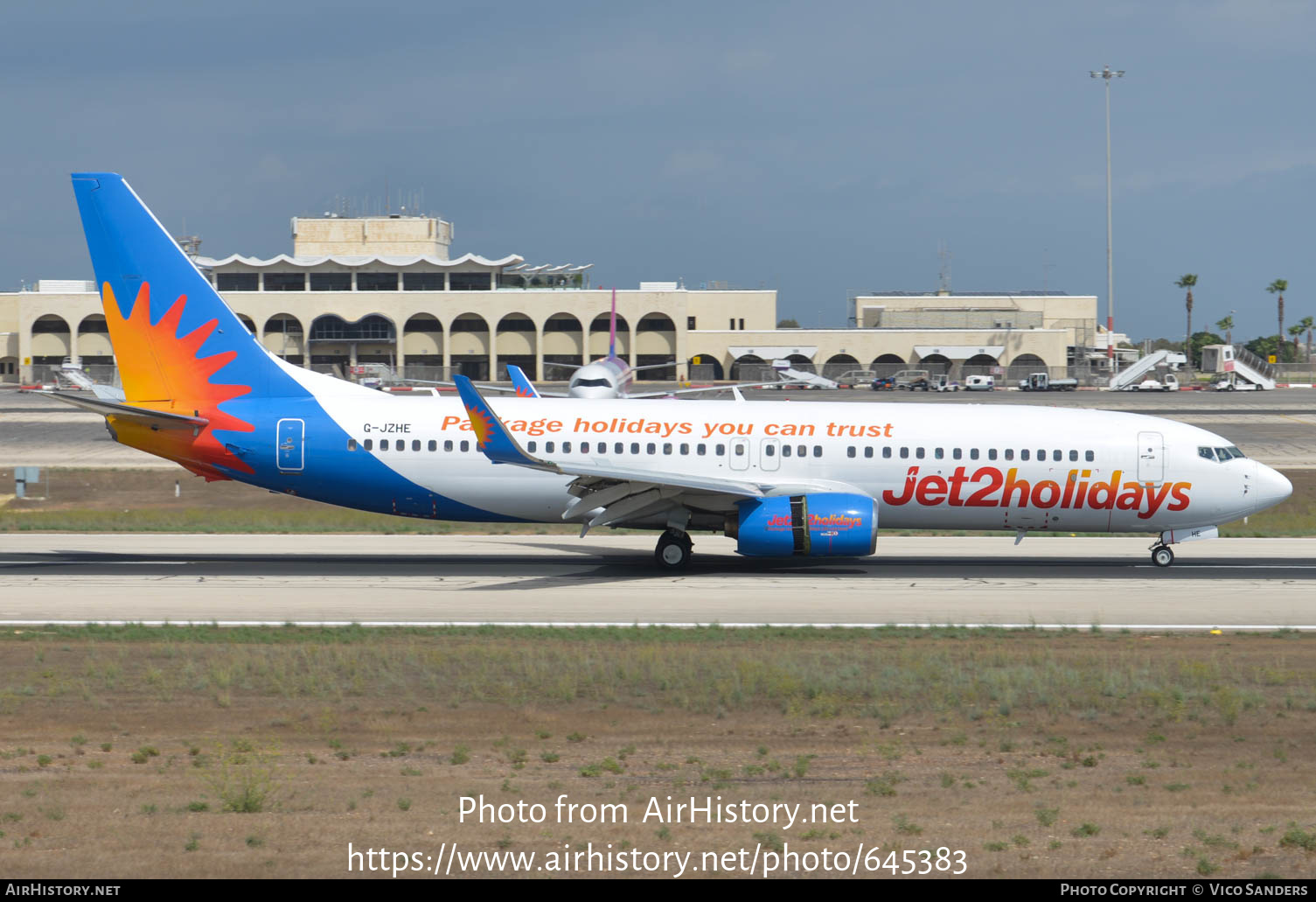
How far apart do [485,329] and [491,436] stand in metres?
109

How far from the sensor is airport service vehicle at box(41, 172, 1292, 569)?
29672mm

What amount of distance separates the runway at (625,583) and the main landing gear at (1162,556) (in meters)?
0.38

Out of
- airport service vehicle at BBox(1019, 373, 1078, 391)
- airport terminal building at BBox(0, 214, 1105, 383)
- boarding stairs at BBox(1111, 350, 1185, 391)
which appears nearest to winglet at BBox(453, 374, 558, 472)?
airport service vehicle at BBox(1019, 373, 1078, 391)

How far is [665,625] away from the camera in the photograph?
2302 cm

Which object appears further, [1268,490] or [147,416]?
[1268,490]

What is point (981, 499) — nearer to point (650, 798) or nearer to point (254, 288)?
point (650, 798)

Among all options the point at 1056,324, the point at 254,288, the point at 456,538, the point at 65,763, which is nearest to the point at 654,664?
the point at 65,763

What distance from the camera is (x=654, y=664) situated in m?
18.7

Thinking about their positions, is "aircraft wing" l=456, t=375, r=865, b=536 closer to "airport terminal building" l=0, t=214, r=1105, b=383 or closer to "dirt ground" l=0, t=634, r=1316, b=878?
"dirt ground" l=0, t=634, r=1316, b=878

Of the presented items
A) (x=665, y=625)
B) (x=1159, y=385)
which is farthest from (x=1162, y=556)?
(x=1159, y=385)

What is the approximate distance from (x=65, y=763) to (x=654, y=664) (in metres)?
7.95

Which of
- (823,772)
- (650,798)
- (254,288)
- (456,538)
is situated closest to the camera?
(650,798)

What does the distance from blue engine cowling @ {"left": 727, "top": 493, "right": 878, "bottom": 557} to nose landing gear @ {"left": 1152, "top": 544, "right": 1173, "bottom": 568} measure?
24.6ft

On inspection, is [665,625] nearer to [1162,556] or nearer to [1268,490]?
[1162,556]
